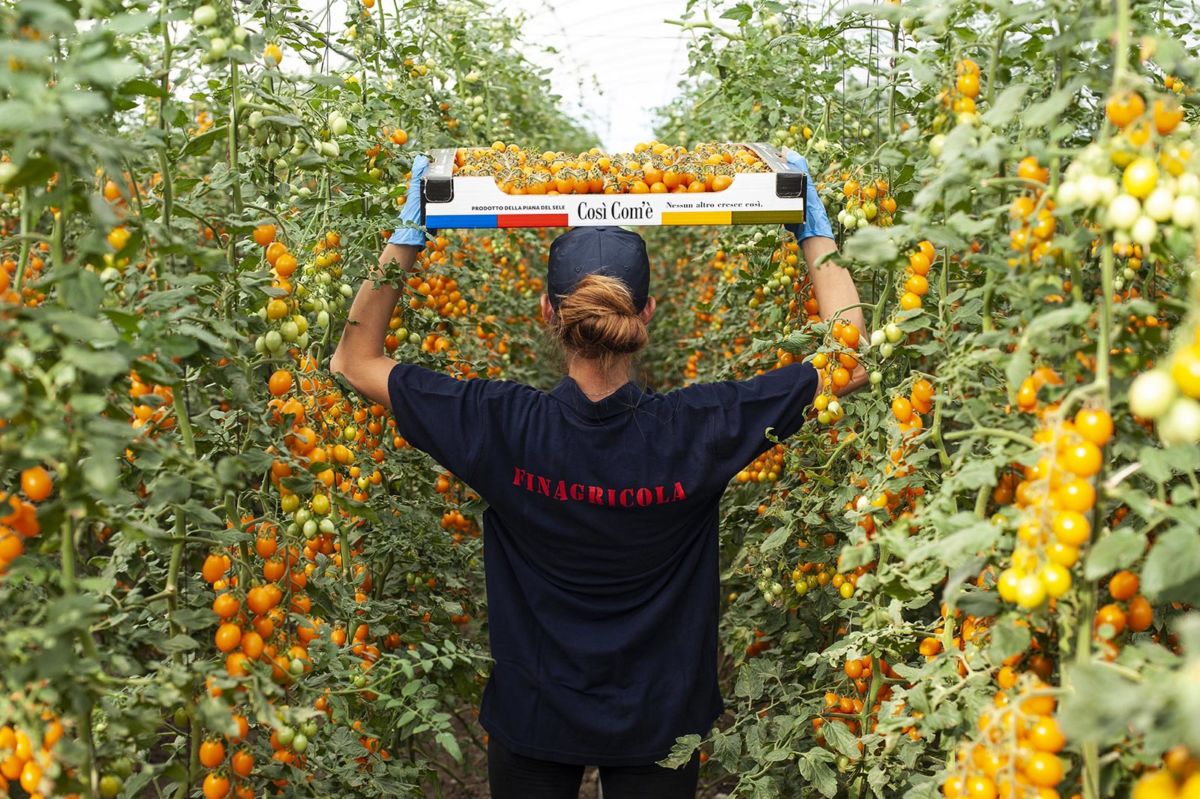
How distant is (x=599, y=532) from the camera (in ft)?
6.22

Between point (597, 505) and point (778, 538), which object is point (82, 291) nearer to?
point (597, 505)

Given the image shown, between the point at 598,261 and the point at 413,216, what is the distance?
0.36 meters

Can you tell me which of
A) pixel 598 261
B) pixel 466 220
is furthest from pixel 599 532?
pixel 466 220

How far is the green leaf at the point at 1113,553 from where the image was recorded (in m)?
0.99

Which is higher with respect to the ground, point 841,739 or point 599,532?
point 599,532

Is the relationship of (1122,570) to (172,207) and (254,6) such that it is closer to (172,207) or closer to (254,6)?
(172,207)

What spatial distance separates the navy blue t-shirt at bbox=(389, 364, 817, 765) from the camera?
1874 millimetres

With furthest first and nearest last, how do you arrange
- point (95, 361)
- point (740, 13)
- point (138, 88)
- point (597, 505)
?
point (740, 13) < point (597, 505) < point (138, 88) < point (95, 361)

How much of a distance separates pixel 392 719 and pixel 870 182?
142 centimetres

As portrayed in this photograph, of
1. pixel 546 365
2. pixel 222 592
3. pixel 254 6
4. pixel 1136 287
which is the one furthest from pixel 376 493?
pixel 546 365

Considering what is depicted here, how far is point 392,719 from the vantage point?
7.02 ft

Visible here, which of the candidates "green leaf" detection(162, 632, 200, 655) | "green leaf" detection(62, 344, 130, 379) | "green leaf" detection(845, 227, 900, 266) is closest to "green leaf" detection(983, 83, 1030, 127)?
"green leaf" detection(845, 227, 900, 266)

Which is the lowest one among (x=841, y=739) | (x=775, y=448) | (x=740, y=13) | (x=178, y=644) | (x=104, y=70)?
(x=841, y=739)

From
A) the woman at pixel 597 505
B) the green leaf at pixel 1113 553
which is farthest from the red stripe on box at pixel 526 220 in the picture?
the green leaf at pixel 1113 553
